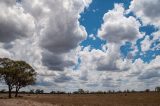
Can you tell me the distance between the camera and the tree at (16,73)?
3565 inches

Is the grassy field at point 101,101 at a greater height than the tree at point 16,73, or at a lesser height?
lesser

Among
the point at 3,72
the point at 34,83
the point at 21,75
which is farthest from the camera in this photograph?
the point at 34,83

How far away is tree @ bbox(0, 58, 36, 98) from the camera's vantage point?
90562mm

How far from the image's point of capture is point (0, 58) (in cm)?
9075

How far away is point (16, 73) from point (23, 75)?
151 inches

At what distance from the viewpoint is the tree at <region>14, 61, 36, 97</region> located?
9438 centimetres

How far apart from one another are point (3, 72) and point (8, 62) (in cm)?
390

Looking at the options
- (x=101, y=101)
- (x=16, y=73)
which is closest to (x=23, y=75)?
(x=16, y=73)

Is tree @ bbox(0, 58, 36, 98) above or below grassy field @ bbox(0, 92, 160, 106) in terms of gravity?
above

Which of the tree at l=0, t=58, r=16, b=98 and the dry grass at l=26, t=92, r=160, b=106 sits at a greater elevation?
the tree at l=0, t=58, r=16, b=98

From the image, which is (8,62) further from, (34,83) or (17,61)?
(34,83)

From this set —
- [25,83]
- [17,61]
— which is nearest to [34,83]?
[25,83]

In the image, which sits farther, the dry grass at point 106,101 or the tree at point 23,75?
the tree at point 23,75

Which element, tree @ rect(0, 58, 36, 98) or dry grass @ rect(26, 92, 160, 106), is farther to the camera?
tree @ rect(0, 58, 36, 98)
